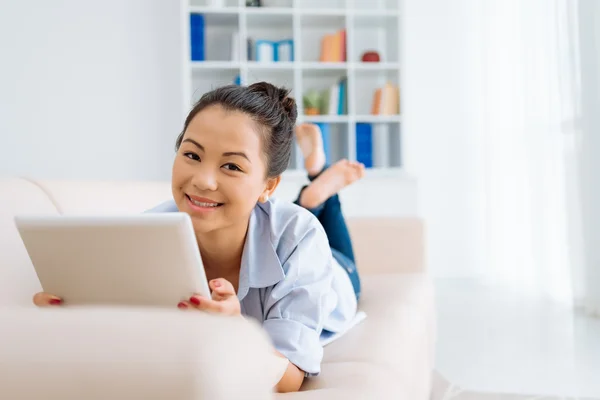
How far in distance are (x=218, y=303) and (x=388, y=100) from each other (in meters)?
3.22

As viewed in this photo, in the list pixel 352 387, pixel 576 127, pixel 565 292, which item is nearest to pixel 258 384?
pixel 352 387

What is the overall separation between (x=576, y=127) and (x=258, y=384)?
123 inches

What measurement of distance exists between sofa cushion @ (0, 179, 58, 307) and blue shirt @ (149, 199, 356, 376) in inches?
10.8

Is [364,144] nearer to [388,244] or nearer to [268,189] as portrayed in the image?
[388,244]

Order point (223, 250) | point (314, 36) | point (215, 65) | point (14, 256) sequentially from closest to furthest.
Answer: point (14, 256)
point (223, 250)
point (215, 65)
point (314, 36)

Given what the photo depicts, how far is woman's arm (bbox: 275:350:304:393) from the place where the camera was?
91cm

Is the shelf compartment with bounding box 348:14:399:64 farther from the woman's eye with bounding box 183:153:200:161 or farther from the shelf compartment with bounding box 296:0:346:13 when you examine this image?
the woman's eye with bounding box 183:153:200:161

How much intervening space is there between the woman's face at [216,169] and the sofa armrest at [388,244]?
1066mm

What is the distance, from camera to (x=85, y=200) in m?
1.38

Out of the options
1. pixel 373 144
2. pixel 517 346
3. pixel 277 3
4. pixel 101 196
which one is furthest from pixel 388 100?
pixel 101 196

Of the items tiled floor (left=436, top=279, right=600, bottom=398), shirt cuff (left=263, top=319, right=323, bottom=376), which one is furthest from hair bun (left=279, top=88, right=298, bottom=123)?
tiled floor (left=436, top=279, right=600, bottom=398)

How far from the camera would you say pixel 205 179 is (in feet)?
3.22

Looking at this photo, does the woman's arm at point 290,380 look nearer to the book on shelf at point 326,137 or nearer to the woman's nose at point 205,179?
the woman's nose at point 205,179

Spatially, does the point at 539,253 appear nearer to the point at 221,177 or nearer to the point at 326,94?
the point at 326,94
